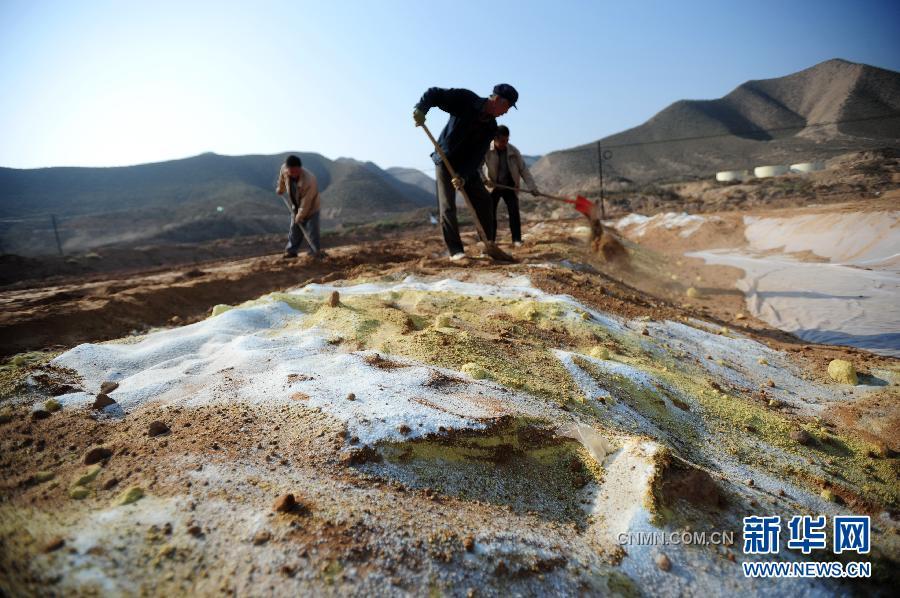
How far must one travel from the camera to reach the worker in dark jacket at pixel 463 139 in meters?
4.02

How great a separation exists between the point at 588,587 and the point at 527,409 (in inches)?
26.9

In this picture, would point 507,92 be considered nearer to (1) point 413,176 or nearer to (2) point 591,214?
(2) point 591,214

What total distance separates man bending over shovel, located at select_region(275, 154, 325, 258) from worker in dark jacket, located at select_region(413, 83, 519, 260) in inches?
89.2

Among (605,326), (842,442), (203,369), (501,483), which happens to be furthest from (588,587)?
(605,326)

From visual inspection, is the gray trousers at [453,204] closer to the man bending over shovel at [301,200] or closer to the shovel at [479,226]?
the shovel at [479,226]

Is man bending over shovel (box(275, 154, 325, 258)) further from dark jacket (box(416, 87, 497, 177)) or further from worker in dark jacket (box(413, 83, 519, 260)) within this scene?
dark jacket (box(416, 87, 497, 177))

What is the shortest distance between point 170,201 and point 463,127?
22.7 meters

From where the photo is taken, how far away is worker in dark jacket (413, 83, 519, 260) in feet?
13.2

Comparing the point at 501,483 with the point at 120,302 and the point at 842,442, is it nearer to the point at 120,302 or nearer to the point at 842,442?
the point at 842,442

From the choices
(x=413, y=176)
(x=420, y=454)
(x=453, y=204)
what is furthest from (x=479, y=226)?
(x=413, y=176)

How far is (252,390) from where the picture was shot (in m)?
1.77

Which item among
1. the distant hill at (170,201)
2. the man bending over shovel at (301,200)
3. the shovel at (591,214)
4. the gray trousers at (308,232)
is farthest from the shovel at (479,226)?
the distant hill at (170,201)

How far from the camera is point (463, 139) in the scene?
4.26 meters

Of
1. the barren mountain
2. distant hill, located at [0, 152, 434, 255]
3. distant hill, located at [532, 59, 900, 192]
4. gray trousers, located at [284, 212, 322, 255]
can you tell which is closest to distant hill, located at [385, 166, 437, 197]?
the barren mountain
